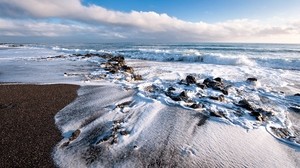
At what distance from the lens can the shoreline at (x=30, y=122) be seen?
3830 mm

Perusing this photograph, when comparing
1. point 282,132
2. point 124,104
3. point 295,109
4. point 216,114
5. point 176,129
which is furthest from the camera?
point 295,109

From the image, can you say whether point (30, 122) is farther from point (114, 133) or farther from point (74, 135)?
point (114, 133)

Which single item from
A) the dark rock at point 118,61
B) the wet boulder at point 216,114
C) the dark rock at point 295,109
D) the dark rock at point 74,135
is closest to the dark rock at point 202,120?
the wet boulder at point 216,114

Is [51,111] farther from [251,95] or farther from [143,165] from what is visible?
[251,95]

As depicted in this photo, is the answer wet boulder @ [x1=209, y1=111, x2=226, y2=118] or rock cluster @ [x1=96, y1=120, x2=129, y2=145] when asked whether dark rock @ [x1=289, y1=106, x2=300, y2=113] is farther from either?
rock cluster @ [x1=96, y1=120, x2=129, y2=145]

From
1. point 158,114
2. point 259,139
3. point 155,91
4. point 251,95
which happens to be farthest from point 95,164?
point 251,95

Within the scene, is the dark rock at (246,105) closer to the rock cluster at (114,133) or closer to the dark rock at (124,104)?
the dark rock at (124,104)

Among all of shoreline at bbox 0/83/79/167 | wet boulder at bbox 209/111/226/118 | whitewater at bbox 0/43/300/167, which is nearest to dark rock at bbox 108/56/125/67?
shoreline at bbox 0/83/79/167

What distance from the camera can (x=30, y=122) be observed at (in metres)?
5.17

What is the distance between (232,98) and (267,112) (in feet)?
4.93

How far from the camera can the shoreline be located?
12.6ft

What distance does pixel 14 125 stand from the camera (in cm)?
499

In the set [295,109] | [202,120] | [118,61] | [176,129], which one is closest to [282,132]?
[202,120]

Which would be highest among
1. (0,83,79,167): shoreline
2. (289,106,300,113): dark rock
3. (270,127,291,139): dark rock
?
(0,83,79,167): shoreline
